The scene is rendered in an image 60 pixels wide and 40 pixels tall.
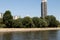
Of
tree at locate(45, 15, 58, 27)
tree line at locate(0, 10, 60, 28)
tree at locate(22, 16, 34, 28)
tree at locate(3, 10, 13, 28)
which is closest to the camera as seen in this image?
tree line at locate(0, 10, 60, 28)

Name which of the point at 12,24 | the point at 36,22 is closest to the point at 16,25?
the point at 12,24

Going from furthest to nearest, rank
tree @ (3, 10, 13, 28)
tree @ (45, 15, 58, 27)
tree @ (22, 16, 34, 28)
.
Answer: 1. tree @ (45, 15, 58, 27)
2. tree @ (22, 16, 34, 28)
3. tree @ (3, 10, 13, 28)

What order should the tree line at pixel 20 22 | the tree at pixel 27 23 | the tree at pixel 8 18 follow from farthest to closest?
the tree at pixel 27 23 < the tree at pixel 8 18 < the tree line at pixel 20 22

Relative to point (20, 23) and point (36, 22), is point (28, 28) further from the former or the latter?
point (36, 22)

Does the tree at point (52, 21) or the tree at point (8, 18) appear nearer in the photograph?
the tree at point (8, 18)

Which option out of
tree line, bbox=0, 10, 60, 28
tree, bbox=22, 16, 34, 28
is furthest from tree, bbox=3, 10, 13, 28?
tree, bbox=22, 16, 34, 28

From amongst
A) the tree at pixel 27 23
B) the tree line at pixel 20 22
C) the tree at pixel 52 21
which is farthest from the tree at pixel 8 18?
the tree at pixel 52 21

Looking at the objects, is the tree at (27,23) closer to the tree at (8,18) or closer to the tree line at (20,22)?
the tree line at (20,22)

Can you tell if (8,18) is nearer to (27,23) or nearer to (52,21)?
(27,23)

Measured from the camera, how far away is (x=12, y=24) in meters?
93.3

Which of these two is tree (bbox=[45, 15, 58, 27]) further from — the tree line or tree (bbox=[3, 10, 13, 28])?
tree (bbox=[3, 10, 13, 28])

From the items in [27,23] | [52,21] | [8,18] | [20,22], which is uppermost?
[8,18]

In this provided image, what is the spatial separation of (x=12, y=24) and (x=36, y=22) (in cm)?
1915

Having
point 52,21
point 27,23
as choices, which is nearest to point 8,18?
point 27,23
